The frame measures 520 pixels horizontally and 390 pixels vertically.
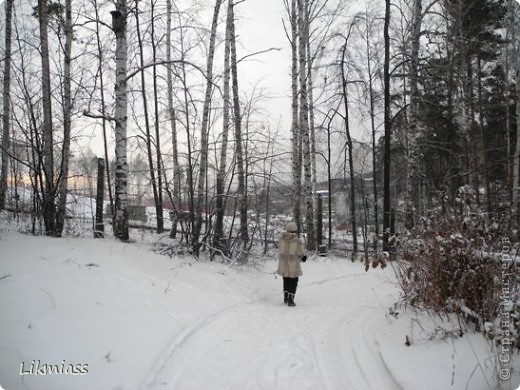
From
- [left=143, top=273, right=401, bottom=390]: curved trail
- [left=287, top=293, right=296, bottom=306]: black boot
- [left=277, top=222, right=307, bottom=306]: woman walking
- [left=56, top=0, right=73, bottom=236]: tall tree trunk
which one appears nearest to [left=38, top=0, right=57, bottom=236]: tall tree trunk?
[left=56, top=0, right=73, bottom=236]: tall tree trunk

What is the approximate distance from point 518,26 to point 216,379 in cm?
1870

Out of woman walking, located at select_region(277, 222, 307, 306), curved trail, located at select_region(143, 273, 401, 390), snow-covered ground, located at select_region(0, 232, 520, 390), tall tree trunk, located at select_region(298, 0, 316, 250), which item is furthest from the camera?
tall tree trunk, located at select_region(298, 0, 316, 250)

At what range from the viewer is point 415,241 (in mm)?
5660

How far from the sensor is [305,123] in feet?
44.1

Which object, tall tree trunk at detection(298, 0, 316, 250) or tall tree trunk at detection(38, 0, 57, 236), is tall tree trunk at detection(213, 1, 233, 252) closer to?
tall tree trunk at detection(298, 0, 316, 250)

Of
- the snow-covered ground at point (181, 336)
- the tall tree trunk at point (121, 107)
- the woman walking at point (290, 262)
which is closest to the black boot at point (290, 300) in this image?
the woman walking at point (290, 262)

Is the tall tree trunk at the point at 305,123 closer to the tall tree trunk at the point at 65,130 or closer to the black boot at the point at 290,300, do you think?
the black boot at the point at 290,300

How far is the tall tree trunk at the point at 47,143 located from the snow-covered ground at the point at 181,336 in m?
1.63

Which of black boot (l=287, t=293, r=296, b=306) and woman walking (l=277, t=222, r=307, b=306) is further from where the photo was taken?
woman walking (l=277, t=222, r=307, b=306)

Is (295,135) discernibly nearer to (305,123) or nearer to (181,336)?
(305,123)

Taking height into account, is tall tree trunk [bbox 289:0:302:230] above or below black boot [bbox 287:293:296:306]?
above

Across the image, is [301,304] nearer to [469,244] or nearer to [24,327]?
[469,244]

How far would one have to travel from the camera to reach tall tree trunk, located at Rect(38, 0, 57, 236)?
28.9 feet

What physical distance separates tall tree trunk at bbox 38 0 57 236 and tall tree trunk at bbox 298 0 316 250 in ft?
27.5
